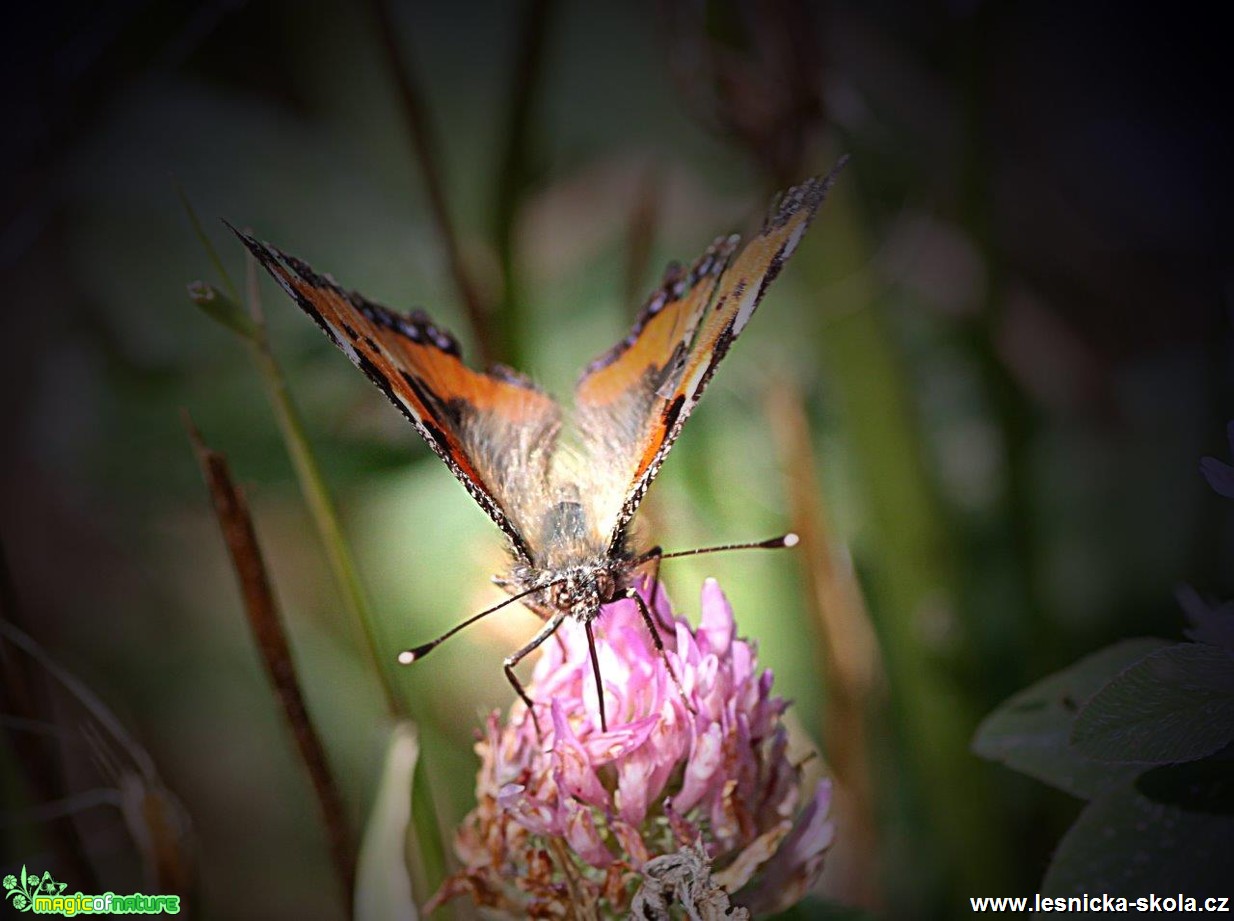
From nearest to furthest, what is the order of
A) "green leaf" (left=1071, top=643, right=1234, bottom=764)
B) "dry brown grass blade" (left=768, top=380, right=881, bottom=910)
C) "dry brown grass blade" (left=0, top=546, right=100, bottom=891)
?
"green leaf" (left=1071, top=643, right=1234, bottom=764) < "dry brown grass blade" (left=0, top=546, right=100, bottom=891) < "dry brown grass blade" (left=768, top=380, right=881, bottom=910)

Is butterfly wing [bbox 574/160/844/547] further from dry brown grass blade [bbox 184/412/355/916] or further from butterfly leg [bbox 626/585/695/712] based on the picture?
dry brown grass blade [bbox 184/412/355/916]

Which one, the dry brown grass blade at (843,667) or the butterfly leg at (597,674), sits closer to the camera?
the butterfly leg at (597,674)

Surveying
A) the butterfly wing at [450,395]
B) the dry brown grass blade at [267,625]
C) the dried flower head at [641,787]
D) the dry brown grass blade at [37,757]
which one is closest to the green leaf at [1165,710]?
the dried flower head at [641,787]

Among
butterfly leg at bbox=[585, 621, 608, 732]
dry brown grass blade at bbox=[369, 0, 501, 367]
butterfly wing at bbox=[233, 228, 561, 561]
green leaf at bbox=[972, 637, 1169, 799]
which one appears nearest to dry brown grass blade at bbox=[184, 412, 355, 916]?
butterfly wing at bbox=[233, 228, 561, 561]

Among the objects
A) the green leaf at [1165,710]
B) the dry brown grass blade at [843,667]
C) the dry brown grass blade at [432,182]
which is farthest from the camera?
the dry brown grass blade at [432,182]

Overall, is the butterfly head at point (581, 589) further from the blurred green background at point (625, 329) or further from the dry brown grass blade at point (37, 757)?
the dry brown grass blade at point (37, 757)

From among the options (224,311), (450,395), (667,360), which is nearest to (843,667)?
(667,360)
